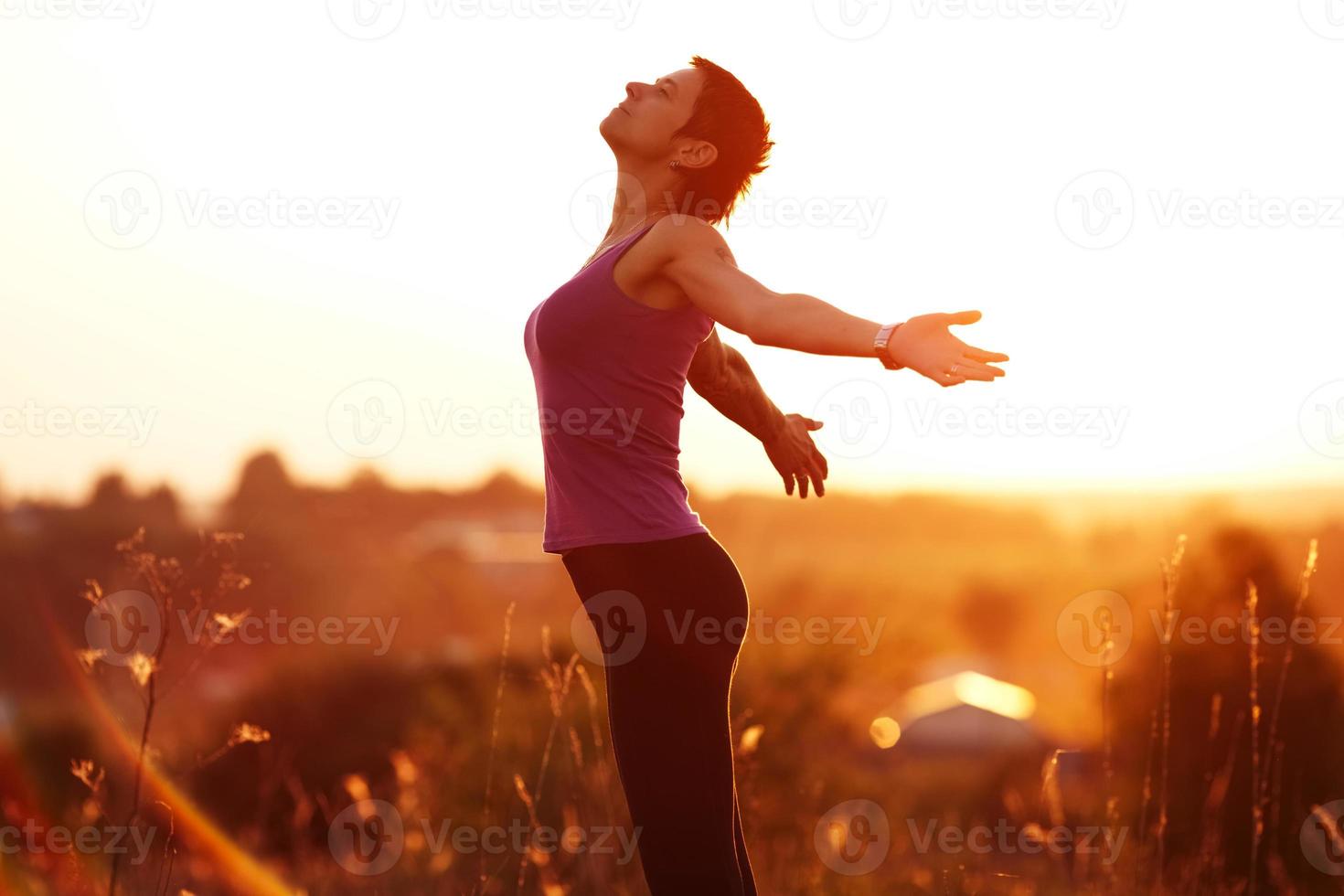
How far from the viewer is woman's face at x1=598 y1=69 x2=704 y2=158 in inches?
124

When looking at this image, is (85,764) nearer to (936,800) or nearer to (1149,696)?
(1149,696)

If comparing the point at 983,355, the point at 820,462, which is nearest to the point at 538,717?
the point at 820,462

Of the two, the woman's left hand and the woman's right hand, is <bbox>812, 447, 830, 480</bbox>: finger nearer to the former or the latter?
the woman's left hand

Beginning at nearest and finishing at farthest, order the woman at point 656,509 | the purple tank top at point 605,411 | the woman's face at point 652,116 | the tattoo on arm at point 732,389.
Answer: the woman at point 656,509 → the purple tank top at point 605,411 → the woman's face at point 652,116 → the tattoo on arm at point 732,389

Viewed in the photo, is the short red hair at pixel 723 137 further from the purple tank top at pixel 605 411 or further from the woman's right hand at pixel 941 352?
the woman's right hand at pixel 941 352

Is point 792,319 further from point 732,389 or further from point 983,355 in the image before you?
point 732,389

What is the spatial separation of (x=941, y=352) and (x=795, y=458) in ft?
4.21

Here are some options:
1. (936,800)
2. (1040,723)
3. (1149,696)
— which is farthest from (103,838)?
(1040,723)

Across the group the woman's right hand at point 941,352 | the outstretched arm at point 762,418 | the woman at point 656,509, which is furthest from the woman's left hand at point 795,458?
the woman's right hand at point 941,352

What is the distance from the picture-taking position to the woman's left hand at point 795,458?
356 centimetres

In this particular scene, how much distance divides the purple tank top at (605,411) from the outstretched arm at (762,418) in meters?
0.63

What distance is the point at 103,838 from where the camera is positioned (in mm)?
3684

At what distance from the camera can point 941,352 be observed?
231cm

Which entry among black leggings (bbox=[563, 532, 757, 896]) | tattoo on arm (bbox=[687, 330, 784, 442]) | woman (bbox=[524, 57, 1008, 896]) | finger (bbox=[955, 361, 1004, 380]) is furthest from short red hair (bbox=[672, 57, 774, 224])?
finger (bbox=[955, 361, 1004, 380])
